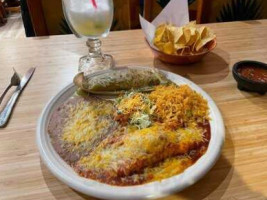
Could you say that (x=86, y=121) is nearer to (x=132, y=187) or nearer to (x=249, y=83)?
(x=132, y=187)

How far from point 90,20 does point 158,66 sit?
0.33 metres

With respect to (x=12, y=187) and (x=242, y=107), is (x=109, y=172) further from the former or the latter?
(x=242, y=107)

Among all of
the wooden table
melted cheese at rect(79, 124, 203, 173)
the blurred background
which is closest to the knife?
the wooden table

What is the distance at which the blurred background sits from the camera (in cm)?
172

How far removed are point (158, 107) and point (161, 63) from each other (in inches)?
15.8

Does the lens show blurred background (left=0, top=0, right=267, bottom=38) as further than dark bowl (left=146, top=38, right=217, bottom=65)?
Yes

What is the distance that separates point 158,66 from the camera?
117 cm

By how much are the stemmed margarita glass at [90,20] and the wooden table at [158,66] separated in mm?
67

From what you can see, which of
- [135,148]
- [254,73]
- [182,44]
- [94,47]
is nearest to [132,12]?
[94,47]

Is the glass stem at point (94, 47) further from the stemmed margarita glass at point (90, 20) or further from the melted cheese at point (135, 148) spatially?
Result: the melted cheese at point (135, 148)

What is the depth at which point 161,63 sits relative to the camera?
1185 millimetres

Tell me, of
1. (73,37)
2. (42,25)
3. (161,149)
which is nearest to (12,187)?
(161,149)

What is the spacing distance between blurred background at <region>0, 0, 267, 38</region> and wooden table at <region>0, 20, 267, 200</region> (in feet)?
1.39

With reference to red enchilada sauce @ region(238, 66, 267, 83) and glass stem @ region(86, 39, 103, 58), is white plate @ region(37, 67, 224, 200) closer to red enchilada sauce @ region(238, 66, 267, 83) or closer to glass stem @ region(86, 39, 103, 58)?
red enchilada sauce @ region(238, 66, 267, 83)
